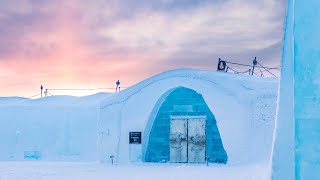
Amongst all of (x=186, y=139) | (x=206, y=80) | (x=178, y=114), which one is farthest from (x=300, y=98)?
(x=186, y=139)

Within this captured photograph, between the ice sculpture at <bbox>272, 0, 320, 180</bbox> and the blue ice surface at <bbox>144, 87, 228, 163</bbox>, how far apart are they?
11952 millimetres

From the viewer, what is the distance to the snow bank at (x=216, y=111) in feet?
53.4

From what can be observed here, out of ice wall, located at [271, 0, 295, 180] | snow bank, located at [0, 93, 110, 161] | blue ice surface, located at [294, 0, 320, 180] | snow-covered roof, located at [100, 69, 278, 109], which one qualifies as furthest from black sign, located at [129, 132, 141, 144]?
snow bank, located at [0, 93, 110, 161]

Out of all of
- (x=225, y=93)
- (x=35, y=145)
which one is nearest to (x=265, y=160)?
(x=225, y=93)

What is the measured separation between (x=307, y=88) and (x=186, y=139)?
13.1 m

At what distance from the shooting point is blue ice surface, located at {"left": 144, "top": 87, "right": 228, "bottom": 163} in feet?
60.4

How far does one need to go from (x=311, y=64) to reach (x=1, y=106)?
33.9 metres

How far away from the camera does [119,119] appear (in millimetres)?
19000

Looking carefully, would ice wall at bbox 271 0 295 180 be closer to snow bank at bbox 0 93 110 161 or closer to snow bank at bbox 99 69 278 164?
snow bank at bbox 99 69 278 164

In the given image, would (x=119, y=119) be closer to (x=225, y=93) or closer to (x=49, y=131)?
(x=225, y=93)

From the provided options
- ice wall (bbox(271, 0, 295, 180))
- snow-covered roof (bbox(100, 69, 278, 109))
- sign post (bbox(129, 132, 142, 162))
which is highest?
snow-covered roof (bbox(100, 69, 278, 109))

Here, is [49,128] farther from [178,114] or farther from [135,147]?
[178,114]

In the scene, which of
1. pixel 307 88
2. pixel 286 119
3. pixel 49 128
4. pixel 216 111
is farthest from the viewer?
pixel 49 128

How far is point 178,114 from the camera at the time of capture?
18.9 metres
